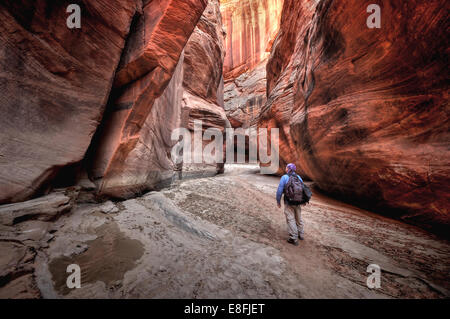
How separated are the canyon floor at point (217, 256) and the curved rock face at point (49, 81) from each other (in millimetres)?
1158

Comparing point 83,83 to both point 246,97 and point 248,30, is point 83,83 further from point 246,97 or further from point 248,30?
point 248,30

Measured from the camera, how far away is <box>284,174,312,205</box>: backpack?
11.2 ft

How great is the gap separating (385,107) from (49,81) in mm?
8010

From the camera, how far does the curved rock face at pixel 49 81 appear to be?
2.87 m

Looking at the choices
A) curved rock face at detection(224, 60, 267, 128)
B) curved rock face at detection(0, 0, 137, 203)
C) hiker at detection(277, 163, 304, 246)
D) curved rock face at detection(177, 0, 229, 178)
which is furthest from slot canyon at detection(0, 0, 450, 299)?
curved rock face at detection(224, 60, 267, 128)

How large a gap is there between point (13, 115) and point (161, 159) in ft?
14.6

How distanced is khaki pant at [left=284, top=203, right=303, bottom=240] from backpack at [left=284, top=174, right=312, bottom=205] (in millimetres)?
175

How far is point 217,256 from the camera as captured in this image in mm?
2826

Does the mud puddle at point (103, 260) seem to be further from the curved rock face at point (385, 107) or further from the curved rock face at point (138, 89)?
the curved rock face at point (385, 107)

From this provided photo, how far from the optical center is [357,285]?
222cm

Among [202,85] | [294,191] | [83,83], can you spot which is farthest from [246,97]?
[294,191]

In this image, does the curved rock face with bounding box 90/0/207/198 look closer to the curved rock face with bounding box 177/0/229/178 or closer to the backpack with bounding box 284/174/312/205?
the backpack with bounding box 284/174/312/205

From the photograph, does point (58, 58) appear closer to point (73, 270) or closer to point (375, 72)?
point (73, 270)
